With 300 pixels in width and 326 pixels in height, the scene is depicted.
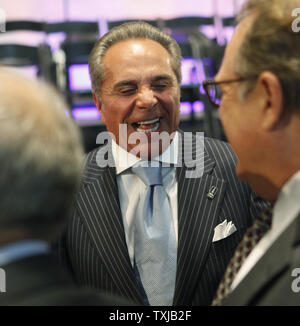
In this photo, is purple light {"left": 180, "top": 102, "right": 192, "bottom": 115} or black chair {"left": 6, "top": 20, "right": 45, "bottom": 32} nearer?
purple light {"left": 180, "top": 102, "right": 192, "bottom": 115}

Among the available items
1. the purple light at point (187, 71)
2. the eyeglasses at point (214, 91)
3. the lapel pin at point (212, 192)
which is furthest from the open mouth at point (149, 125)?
the purple light at point (187, 71)

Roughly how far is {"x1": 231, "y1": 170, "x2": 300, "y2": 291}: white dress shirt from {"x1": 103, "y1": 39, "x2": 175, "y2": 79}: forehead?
108cm

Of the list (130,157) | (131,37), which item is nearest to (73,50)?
(131,37)

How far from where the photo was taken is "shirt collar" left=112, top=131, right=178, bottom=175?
2.16 meters

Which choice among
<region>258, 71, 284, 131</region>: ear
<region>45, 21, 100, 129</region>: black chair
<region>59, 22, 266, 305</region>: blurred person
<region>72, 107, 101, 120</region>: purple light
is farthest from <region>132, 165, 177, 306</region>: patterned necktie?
Result: <region>72, 107, 101, 120</region>: purple light

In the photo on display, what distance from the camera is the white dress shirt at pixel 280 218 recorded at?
1.23 meters

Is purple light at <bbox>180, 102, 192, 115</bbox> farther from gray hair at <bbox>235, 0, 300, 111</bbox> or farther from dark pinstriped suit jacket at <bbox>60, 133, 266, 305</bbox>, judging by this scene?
gray hair at <bbox>235, 0, 300, 111</bbox>

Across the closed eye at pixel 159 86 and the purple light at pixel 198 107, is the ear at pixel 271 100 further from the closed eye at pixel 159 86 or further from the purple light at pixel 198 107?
the purple light at pixel 198 107

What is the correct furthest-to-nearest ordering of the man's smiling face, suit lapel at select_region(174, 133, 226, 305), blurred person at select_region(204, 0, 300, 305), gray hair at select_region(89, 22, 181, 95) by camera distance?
gray hair at select_region(89, 22, 181, 95) → the man's smiling face → suit lapel at select_region(174, 133, 226, 305) → blurred person at select_region(204, 0, 300, 305)

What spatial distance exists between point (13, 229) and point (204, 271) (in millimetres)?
A: 1186

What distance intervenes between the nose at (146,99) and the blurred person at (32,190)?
1.18m

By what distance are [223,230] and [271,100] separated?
90cm
